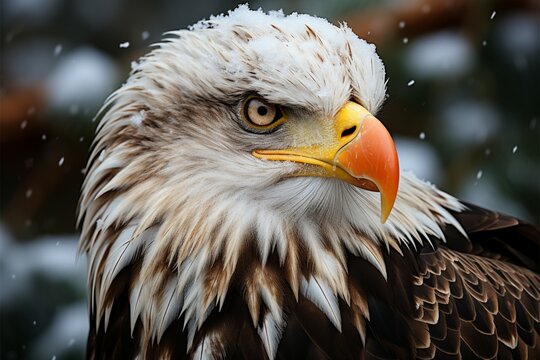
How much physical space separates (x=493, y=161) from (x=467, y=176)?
6.6 inches

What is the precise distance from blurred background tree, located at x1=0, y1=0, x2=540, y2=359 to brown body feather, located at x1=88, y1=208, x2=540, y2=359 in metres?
1.29

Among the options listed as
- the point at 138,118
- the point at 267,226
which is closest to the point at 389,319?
the point at 267,226

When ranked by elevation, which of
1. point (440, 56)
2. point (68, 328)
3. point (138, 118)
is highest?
point (440, 56)

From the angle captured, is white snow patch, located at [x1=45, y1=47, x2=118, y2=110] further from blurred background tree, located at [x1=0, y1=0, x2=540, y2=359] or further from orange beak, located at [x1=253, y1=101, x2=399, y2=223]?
orange beak, located at [x1=253, y1=101, x2=399, y2=223]

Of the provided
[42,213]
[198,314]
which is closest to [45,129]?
[42,213]

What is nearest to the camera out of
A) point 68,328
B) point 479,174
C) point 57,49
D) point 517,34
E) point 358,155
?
point 358,155

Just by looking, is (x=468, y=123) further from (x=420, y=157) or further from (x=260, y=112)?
(x=260, y=112)

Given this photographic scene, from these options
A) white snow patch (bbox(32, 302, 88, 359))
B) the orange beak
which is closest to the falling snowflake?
white snow patch (bbox(32, 302, 88, 359))

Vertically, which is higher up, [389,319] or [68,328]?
[389,319]

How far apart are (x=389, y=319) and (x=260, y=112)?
0.46 m

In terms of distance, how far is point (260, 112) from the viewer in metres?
1.67

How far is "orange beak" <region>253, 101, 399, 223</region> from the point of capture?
1538 mm

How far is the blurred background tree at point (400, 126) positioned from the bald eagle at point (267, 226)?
3.92 feet

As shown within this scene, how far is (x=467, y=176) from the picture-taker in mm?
3391
